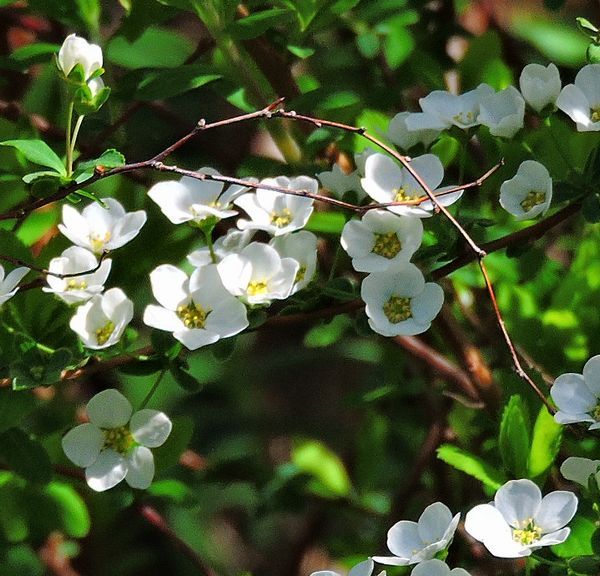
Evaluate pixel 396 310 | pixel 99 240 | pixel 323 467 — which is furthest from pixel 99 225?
pixel 323 467

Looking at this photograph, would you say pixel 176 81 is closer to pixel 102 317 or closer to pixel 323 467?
pixel 102 317

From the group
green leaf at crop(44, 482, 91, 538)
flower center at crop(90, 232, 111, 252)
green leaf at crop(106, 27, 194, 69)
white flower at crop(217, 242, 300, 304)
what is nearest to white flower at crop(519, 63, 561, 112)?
white flower at crop(217, 242, 300, 304)

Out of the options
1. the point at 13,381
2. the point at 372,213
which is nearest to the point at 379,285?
the point at 372,213

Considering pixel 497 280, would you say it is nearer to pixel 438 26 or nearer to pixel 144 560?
pixel 438 26

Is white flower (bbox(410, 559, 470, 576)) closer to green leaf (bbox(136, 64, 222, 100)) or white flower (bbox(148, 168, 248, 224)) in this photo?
white flower (bbox(148, 168, 248, 224))

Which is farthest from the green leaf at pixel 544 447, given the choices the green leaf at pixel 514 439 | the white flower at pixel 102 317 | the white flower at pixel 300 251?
the white flower at pixel 102 317

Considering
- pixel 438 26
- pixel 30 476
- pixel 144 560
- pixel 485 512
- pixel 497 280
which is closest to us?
pixel 485 512
